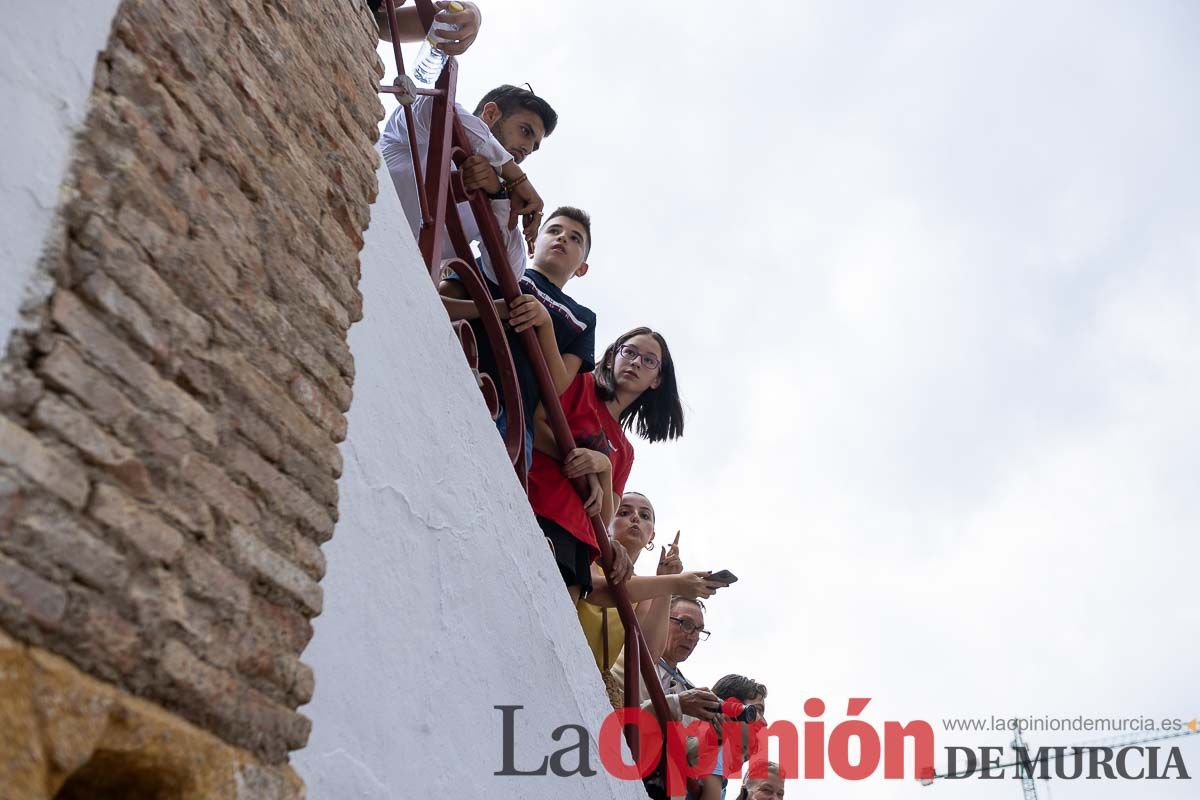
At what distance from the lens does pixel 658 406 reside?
5383mm

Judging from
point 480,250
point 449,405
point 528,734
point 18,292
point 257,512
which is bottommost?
point 528,734

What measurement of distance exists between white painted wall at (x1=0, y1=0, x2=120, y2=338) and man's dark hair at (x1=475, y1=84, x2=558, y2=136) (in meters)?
2.54

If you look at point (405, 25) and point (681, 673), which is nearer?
Answer: point (405, 25)

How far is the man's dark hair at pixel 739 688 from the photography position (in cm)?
594

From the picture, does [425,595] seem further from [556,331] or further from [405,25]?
[405,25]

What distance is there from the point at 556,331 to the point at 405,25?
118 cm

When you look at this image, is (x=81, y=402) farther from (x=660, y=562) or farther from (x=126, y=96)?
(x=660, y=562)

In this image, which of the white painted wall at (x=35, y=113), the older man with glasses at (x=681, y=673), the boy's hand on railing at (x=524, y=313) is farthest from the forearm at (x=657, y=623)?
the white painted wall at (x=35, y=113)

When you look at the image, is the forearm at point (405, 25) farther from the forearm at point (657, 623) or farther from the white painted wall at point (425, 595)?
the forearm at point (657, 623)

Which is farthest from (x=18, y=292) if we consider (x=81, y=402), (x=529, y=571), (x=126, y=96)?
(x=529, y=571)

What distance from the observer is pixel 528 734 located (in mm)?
3473

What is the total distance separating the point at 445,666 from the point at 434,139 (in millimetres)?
1671

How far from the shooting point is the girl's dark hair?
17.5 ft

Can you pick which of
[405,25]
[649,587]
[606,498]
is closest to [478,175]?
[405,25]
